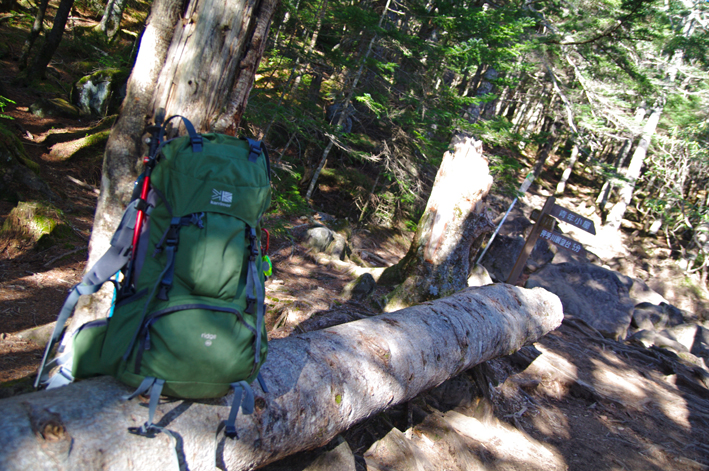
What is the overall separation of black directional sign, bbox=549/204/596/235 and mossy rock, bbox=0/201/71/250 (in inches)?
352

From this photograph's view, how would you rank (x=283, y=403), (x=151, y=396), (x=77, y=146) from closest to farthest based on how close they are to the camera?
1. (x=151, y=396)
2. (x=283, y=403)
3. (x=77, y=146)

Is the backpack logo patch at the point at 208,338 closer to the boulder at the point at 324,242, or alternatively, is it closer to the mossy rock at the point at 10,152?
the mossy rock at the point at 10,152

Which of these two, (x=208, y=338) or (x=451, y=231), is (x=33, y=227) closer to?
(x=208, y=338)

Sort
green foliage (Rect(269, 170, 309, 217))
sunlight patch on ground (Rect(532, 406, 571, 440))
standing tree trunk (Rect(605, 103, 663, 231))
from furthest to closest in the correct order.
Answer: standing tree trunk (Rect(605, 103, 663, 231)) → green foliage (Rect(269, 170, 309, 217)) → sunlight patch on ground (Rect(532, 406, 571, 440))

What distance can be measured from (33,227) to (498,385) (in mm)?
6638

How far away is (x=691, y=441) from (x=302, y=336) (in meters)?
5.86

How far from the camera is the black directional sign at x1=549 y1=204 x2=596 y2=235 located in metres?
8.01

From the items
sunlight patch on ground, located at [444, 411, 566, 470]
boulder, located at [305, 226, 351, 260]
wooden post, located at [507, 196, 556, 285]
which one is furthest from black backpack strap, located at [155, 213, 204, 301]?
wooden post, located at [507, 196, 556, 285]

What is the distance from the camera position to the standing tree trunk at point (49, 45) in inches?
424

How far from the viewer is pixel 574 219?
320 inches

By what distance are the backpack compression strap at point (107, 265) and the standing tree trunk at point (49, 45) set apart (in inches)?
490

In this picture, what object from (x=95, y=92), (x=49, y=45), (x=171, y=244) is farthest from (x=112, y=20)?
(x=171, y=244)

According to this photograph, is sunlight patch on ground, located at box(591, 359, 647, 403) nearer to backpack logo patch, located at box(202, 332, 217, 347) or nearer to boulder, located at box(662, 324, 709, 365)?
boulder, located at box(662, 324, 709, 365)

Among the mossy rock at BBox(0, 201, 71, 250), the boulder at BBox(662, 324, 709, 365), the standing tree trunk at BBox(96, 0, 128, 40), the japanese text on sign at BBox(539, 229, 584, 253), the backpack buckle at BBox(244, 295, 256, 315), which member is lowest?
the mossy rock at BBox(0, 201, 71, 250)
